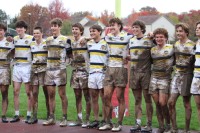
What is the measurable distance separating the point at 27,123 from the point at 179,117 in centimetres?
376

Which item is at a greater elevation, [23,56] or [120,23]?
[120,23]

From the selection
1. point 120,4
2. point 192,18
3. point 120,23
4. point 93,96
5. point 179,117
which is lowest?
point 179,117

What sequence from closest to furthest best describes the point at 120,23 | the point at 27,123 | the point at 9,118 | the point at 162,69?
the point at 162,69, the point at 120,23, the point at 27,123, the point at 9,118

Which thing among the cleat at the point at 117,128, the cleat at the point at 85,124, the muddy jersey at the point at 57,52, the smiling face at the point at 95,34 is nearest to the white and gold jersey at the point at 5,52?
the muddy jersey at the point at 57,52

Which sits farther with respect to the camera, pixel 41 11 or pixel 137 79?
pixel 41 11

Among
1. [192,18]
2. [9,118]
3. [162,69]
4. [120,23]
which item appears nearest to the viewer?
[162,69]

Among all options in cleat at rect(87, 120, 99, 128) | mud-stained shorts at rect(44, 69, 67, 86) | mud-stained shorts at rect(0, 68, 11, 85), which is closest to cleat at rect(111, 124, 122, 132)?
cleat at rect(87, 120, 99, 128)

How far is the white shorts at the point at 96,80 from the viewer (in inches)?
319

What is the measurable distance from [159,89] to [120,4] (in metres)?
2.81

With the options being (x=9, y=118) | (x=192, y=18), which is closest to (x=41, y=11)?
(x=192, y=18)

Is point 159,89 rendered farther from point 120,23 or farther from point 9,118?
point 9,118

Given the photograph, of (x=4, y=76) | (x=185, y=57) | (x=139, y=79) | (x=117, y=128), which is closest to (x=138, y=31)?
(x=139, y=79)

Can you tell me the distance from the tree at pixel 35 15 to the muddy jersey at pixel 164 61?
171 feet

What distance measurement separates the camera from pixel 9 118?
31.1 ft
